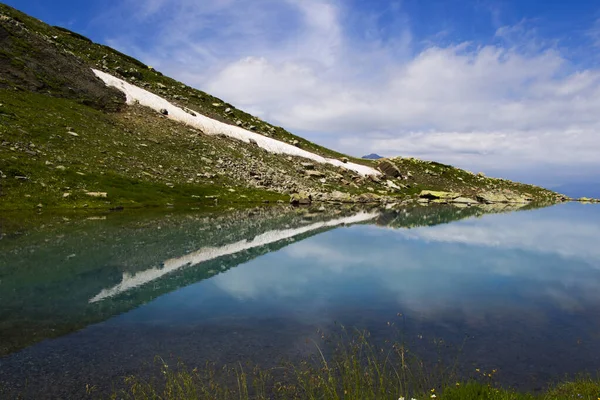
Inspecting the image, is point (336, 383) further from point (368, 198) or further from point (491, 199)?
point (491, 199)

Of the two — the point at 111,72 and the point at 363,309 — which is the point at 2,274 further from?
the point at 111,72

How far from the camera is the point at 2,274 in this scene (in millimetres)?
21469

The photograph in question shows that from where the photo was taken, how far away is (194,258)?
28016 mm

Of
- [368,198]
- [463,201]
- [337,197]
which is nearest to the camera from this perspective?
[337,197]

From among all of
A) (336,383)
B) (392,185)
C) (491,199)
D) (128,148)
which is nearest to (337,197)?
(392,185)

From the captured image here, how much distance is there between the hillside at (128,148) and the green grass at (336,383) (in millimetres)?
43292

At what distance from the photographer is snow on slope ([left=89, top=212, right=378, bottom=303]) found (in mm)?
20297

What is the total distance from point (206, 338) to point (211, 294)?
20.2 ft

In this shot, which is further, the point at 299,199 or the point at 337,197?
the point at 337,197

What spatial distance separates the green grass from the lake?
2.14 feet

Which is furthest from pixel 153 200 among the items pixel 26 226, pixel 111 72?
pixel 111 72

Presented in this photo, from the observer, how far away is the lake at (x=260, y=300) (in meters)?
12.3

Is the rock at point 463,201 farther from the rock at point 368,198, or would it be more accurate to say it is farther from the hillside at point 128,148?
the rock at point 368,198

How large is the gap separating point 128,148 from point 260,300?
2373 inches
